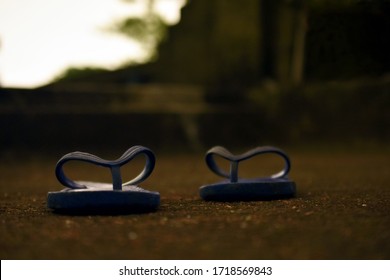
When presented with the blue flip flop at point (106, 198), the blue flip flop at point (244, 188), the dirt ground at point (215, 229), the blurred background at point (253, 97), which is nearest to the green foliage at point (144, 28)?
the blurred background at point (253, 97)

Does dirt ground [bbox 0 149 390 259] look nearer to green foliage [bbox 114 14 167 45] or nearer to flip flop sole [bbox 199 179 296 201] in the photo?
flip flop sole [bbox 199 179 296 201]

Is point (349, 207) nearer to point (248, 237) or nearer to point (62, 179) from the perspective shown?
point (248, 237)

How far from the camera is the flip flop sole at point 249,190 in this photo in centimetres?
297

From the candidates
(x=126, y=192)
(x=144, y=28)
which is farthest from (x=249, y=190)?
(x=144, y=28)

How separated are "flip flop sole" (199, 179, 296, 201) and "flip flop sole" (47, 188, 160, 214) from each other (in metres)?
0.40

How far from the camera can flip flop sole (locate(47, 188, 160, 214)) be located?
101 inches

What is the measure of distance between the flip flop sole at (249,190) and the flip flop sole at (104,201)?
1.33ft

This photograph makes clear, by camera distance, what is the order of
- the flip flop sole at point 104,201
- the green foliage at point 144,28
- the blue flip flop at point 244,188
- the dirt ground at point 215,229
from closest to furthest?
the dirt ground at point 215,229 < the flip flop sole at point 104,201 < the blue flip flop at point 244,188 < the green foliage at point 144,28

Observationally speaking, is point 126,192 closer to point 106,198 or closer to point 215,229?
point 106,198

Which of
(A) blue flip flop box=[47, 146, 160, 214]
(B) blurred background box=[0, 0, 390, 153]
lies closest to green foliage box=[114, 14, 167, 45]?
(B) blurred background box=[0, 0, 390, 153]

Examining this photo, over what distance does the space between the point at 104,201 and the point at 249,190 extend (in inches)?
29.3

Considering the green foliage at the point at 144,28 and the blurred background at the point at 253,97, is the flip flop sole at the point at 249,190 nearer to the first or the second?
the blurred background at the point at 253,97

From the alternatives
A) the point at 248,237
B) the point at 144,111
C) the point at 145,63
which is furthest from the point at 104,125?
the point at 145,63

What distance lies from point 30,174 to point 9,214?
3484mm
